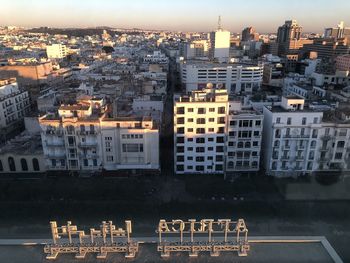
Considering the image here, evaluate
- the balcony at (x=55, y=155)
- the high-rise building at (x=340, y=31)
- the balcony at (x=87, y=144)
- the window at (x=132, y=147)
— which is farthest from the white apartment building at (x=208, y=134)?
the high-rise building at (x=340, y=31)

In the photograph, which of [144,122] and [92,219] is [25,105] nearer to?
[144,122]

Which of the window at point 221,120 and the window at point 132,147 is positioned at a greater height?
the window at point 221,120

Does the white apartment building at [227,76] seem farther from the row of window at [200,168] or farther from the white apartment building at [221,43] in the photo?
the row of window at [200,168]

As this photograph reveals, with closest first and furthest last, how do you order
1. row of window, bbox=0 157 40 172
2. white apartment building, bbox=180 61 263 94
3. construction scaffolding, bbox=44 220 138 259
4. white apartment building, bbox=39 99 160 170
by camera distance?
construction scaffolding, bbox=44 220 138 259
white apartment building, bbox=39 99 160 170
row of window, bbox=0 157 40 172
white apartment building, bbox=180 61 263 94

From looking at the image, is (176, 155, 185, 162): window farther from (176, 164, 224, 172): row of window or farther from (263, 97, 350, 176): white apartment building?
(263, 97, 350, 176): white apartment building

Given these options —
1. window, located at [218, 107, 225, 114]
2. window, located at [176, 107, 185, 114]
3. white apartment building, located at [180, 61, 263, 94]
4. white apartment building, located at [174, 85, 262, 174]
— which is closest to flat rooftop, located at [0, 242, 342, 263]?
white apartment building, located at [174, 85, 262, 174]

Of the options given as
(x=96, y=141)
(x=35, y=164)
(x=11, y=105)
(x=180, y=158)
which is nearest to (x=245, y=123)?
(x=180, y=158)
